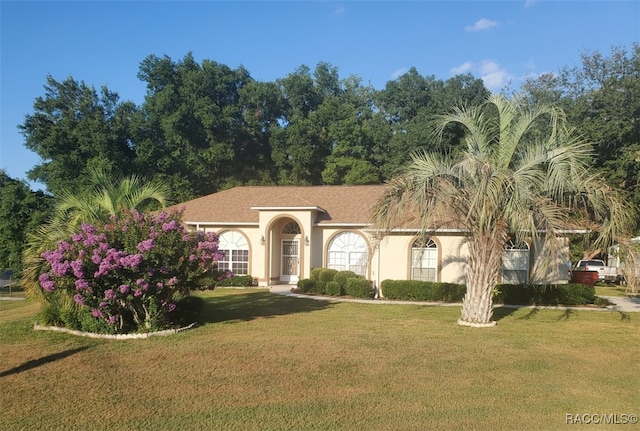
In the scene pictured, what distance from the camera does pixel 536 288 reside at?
1788 cm

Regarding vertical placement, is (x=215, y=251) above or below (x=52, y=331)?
above

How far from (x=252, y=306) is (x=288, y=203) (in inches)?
285

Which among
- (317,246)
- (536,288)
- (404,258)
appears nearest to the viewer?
(536,288)

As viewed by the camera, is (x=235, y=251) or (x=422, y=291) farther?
(x=235, y=251)

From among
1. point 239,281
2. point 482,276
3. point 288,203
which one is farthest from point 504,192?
point 239,281

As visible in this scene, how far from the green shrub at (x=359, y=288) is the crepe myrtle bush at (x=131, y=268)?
8.33 meters

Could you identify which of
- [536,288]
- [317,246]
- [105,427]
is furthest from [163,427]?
[317,246]

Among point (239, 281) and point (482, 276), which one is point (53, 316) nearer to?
point (482, 276)

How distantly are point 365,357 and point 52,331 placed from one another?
7.63 meters

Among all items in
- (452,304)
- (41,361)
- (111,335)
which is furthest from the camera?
(452,304)

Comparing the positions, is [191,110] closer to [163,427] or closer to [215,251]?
[215,251]

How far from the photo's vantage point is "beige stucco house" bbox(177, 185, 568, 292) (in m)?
20.1

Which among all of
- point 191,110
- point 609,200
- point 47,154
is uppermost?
point 191,110

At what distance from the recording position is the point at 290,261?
79.5 ft
